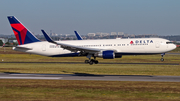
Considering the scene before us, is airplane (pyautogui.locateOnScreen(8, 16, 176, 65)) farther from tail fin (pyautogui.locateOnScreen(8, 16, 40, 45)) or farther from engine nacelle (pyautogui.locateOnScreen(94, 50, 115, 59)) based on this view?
tail fin (pyautogui.locateOnScreen(8, 16, 40, 45))

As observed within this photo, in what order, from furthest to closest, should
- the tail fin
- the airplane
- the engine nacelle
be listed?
the tail fin → the airplane → the engine nacelle

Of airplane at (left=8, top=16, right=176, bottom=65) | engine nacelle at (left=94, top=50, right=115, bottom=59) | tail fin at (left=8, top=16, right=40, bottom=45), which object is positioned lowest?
engine nacelle at (left=94, top=50, right=115, bottom=59)

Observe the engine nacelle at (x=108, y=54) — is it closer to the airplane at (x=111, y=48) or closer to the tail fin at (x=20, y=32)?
the airplane at (x=111, y=48)

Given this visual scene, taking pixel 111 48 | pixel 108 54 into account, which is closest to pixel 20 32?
pixel 111 48

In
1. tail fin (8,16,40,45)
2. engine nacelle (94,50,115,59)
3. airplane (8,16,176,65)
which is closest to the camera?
engine nacelle (94,50,115,59)

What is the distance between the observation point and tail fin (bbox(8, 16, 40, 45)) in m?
47.9

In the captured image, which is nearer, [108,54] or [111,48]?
[108,54]

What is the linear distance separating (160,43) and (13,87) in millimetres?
25991

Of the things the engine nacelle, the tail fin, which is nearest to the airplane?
the engine nacelle

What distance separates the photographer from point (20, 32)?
48125 mm

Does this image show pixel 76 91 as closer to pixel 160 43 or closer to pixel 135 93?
pixel 135 93

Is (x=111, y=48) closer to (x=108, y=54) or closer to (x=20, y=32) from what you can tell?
(x=108, y=54)

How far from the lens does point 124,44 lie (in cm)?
4288

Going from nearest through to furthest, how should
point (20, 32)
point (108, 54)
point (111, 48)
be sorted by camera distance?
point (108, 54) < point (111, 48) < point (20, 32)
